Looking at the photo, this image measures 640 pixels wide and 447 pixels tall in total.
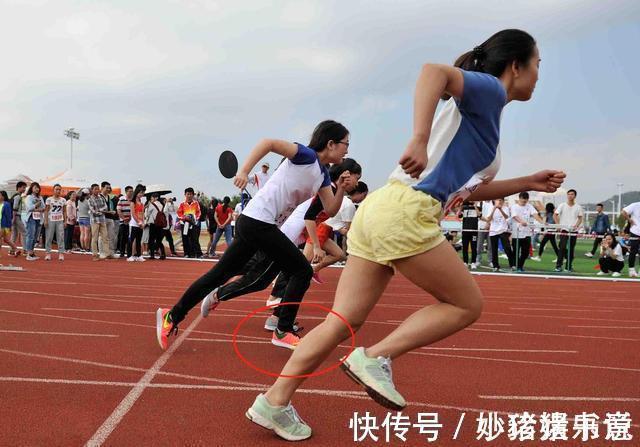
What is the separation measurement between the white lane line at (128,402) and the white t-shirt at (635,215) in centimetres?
1093

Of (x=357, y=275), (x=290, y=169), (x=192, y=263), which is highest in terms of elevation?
(x=290, y=169)

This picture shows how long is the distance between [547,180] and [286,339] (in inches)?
95.6

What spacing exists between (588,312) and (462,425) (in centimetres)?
520

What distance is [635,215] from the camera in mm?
12344

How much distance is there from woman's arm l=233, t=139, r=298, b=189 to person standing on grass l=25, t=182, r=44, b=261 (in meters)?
10.6

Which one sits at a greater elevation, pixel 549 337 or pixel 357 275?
pixel 357 275

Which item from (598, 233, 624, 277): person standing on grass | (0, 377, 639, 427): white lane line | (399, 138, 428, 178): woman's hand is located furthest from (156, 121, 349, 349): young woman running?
(598, 233, 624, 277): person standing on grass

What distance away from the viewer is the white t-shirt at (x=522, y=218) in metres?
13.4

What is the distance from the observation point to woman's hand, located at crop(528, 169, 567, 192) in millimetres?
2699

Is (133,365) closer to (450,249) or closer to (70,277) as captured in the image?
(450,249)

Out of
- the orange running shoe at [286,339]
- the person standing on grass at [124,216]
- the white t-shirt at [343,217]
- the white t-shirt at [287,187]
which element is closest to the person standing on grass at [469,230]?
the white t-shirt at [343,217]

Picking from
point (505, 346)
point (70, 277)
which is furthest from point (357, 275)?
point (70, 277)

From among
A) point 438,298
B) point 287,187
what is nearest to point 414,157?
point 438,298

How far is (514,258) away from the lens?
45.6 feet
